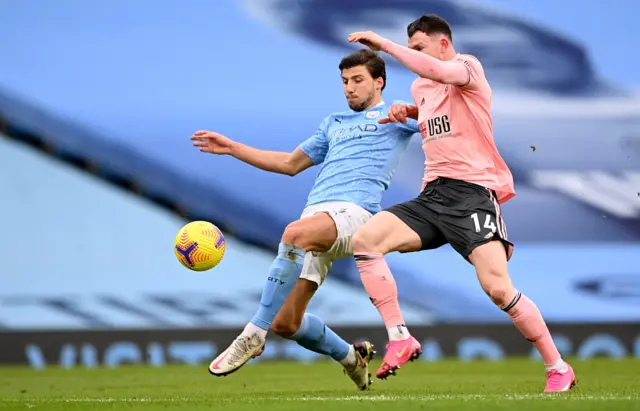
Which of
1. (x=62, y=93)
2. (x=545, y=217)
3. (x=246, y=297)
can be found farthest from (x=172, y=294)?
(x=545, y=217)

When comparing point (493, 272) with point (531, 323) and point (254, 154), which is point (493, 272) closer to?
point (531, 323)

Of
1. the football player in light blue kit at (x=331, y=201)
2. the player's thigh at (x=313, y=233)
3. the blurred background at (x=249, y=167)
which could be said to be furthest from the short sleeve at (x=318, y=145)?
the blurred background at (x=249, y=167)

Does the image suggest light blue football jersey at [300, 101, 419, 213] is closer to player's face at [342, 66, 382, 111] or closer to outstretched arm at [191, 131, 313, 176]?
player's face at [342, 66, 382, 111]

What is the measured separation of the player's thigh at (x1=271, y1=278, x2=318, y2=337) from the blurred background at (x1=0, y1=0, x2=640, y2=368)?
6.57 meters

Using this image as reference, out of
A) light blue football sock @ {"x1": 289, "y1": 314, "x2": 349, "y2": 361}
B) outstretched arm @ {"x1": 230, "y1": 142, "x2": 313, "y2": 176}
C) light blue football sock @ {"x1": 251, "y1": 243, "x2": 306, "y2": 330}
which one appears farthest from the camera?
outstretched arm @ {"x1": 230, "y1": 142, "x2": 313, "y2": 176}

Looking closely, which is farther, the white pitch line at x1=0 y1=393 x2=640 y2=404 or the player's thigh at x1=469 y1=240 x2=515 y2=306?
the player's thigh at x1=469 y1=240 x2=515 y2=306

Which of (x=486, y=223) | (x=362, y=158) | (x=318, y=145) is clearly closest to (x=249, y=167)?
(x=318, y=145)

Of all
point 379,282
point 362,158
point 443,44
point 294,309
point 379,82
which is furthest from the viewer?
point 379,82

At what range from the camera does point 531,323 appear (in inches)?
245

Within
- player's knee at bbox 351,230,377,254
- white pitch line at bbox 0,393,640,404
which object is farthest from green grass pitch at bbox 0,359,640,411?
player's knee at bbox 351,230,377,254

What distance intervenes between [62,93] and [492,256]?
9.45 metres

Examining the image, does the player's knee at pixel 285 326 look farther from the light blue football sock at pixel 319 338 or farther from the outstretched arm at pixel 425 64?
the outstretched arm at pixel 425 64

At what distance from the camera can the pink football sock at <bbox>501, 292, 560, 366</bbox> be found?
6215 mm

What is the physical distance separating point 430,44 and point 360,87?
0.98 metres
